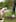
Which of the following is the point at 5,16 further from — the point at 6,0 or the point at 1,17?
the point at 6,0

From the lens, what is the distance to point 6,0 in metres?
0.35

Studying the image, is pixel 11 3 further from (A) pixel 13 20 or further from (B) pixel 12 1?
(A) pixel 13 20

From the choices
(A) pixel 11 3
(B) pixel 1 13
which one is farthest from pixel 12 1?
(B) pixel 1 13

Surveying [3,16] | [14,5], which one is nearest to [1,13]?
[3,16]

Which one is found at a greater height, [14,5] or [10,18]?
[14,5]

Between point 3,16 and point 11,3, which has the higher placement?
point 11,3

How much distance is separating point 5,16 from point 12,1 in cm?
14

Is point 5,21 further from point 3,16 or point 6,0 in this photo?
point 6,0

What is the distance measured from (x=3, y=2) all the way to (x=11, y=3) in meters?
0.07

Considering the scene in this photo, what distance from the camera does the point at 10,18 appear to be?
33cm

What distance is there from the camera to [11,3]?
342 millimetres

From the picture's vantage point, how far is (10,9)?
0.34 metres

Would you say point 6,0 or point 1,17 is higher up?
point 6,0

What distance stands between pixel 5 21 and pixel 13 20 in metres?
0.07
